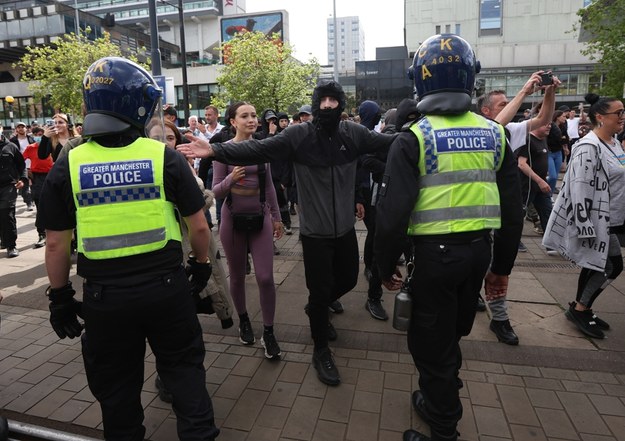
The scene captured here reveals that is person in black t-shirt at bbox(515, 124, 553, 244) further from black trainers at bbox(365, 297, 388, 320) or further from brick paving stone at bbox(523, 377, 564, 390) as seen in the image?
brick paving stone at bbox(523, 377, 564, 390)

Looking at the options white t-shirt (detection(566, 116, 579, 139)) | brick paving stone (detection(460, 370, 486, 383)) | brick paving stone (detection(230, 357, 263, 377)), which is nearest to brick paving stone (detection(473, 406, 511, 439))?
brick paving stone (detection(460, 370, 486, 383))

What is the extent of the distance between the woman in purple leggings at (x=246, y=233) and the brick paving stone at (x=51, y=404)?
53.9 inches

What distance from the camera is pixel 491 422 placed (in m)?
2.84

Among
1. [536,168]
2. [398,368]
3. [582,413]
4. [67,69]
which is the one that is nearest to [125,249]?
[398,368]

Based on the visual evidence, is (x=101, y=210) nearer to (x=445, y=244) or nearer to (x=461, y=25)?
(x=445, y=244)

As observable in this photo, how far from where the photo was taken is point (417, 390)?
3.11 m

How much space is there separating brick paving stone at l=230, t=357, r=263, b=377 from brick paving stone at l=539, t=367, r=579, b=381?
7.16 ft

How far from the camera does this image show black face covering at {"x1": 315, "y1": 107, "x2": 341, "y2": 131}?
330cm

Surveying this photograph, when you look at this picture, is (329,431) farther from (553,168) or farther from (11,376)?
(553,168)

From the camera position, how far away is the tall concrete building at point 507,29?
48312mm

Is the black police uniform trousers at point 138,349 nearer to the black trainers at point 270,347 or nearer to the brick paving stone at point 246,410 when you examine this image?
the brick paving stone at point 246,410

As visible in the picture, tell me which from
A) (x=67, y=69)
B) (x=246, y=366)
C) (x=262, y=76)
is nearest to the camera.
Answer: (x=246, y=366)

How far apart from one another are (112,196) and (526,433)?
2.68 metres

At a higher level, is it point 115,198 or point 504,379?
point 115,198
